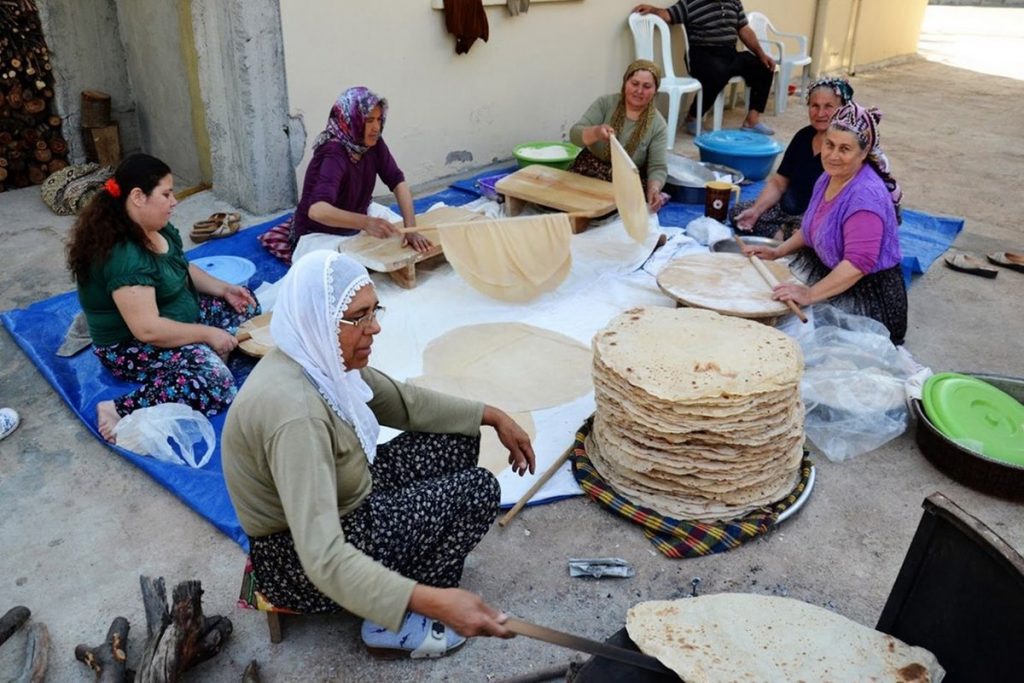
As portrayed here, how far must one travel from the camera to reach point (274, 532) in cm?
199

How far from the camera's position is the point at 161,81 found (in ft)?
18.1

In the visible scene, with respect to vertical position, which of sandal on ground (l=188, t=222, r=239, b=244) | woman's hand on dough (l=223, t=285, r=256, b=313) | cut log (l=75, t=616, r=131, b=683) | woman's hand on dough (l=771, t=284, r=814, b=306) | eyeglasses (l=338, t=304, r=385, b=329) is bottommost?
cut log (l=75, t=616, r=131, b=683)

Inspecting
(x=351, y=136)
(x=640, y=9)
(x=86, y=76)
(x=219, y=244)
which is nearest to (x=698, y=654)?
(x=351, y=136)

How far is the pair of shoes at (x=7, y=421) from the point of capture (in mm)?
3061

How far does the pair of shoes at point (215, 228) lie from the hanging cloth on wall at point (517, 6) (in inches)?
98.4

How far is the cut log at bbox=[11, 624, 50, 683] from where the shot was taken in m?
2.09

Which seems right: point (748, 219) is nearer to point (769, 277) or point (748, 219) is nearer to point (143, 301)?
point (769, 277)

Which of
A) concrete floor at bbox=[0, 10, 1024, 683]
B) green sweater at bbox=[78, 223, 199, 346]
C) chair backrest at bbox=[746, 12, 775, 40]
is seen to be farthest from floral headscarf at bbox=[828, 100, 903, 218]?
chair backrest at bbox=[746, 12, 775, 40]

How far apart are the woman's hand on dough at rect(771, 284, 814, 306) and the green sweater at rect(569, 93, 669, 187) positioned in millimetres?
1538

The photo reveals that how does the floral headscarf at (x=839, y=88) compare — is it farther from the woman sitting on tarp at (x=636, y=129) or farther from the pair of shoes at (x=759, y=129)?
the pair of shoes at (x=759, y=129)

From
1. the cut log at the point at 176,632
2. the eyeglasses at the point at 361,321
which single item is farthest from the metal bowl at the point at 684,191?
the cut log at the point at 176,632

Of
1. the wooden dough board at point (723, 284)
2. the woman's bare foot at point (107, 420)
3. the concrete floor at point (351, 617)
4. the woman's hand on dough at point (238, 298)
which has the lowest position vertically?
the concrete floor at point (351, 617)

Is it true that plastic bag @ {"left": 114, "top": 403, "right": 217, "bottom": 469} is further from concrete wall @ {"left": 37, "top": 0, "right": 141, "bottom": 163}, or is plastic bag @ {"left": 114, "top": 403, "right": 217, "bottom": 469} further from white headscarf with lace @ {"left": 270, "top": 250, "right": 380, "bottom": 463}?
concrete wall @ {"left": 37, "top": 0, "right": 141, "bottom": 163}

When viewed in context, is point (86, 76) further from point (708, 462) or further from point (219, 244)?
point (708, 462)
